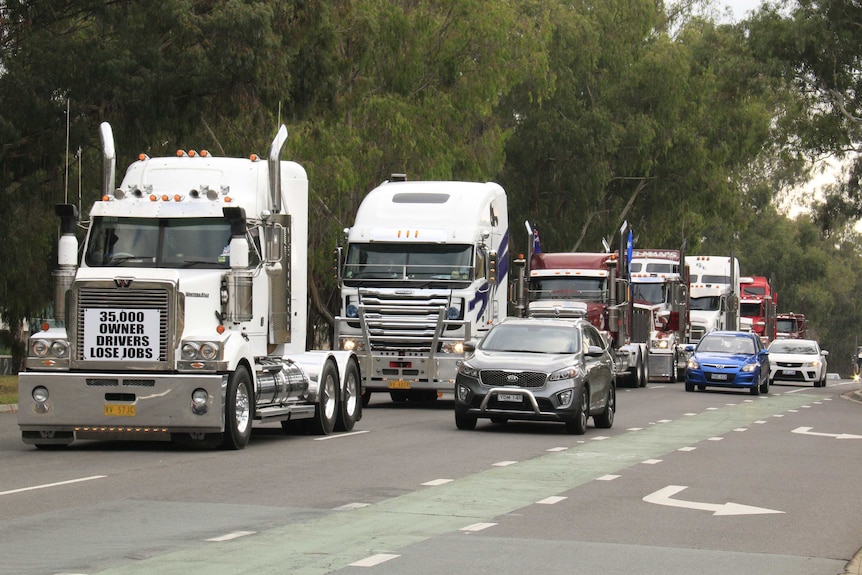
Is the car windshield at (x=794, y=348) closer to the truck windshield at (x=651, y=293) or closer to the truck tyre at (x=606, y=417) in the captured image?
the truck windshield at (x=651, y=293)

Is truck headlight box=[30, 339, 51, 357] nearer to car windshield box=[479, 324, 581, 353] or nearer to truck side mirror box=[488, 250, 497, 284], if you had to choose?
car windshield box=[479, 324, 581, 353]

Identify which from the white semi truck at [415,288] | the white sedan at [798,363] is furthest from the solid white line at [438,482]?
the white sedan at [798,363]

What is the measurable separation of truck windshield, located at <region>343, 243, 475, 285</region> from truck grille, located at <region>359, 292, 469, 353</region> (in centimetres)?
42

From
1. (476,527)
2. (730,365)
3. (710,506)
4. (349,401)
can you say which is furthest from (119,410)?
(730,365)

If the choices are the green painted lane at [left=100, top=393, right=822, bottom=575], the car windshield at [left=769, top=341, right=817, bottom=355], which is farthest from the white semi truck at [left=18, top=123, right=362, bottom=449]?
the car windshield at [left=769, top=341, right=817, bottom=355]

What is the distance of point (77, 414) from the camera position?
17859 mm

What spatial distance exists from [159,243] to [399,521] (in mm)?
7816

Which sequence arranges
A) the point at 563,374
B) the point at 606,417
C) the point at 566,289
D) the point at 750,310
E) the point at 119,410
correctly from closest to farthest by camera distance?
the point at 119,410, the point at 563,374, the point at 606,417, the point at 566,289, the point at 750,310

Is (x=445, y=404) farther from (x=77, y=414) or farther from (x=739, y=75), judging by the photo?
(x=739, y=75)

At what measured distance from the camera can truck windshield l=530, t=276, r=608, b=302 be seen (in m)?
38.4

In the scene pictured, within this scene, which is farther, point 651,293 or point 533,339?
point 651,293

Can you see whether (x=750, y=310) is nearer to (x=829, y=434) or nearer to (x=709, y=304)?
(x=709, y=304)

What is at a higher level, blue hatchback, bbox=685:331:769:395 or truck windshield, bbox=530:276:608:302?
truck windshield, bbox=530:276:608:302

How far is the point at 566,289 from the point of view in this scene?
3850 centimetres
